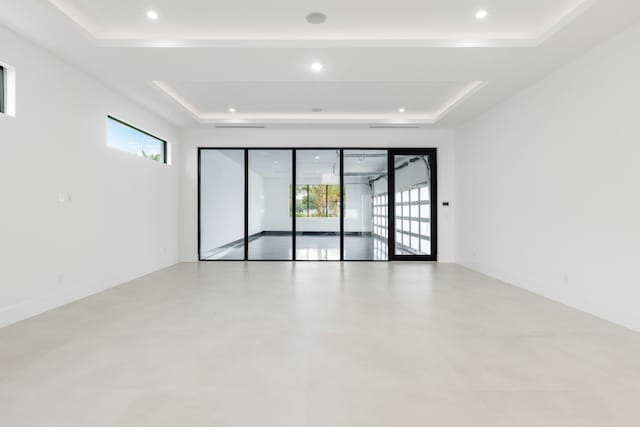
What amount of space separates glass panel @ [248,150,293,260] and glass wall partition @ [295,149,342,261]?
0.99 feet

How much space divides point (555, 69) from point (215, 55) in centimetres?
470

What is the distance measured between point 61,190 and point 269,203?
186 inches

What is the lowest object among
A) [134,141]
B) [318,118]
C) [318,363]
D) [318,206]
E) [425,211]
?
[318,363]

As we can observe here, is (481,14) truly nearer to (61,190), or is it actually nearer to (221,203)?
(61,190)

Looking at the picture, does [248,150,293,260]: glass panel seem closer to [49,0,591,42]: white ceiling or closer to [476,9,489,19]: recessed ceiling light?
[49,0,591,42]: white ceiling

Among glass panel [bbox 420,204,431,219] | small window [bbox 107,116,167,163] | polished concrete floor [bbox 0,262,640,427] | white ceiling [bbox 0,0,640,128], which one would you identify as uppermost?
white ceiling [bbox 0,0,640,128]

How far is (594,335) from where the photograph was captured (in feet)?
10.9

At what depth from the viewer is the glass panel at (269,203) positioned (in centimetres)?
827

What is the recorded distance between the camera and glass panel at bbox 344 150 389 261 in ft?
27.2

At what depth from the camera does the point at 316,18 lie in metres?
3.72

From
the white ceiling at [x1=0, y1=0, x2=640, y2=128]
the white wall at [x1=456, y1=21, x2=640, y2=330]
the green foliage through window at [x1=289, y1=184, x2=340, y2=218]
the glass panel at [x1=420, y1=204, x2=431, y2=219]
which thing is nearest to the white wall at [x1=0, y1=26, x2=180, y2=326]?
the white ceiling at [x1=0, y1=0, x2=640, y2=128]

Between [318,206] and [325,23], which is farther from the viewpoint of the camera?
[318,206]

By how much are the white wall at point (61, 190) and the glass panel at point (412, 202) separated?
5.72 meters

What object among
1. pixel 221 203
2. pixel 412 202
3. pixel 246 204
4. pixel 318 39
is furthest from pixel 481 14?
pixel 221 203
